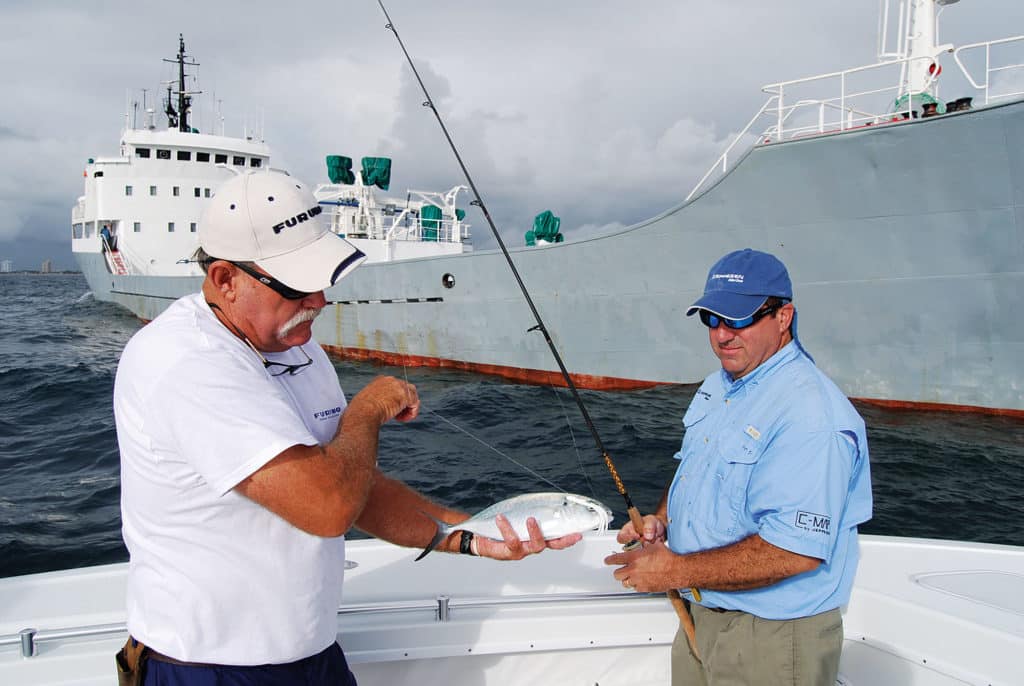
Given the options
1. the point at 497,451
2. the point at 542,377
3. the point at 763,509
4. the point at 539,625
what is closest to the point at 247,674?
the point at 539,625

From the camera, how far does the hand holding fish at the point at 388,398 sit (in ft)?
4.72

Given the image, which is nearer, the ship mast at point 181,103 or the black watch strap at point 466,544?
the black watch strap at point 466,544

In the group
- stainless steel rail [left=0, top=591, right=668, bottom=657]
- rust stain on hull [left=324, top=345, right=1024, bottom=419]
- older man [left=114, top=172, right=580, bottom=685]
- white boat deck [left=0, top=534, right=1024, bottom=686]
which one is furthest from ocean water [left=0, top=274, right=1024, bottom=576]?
older man [left=114, top=172, right=580, bottom=685]

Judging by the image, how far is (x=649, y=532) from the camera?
2.08 metres

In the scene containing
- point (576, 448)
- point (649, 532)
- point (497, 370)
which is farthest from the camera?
point (497, 370)

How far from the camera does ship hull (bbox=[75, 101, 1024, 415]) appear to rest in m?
7.64

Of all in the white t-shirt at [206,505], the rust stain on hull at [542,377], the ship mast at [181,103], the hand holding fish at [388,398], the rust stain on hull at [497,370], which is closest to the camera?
Result: the white t-shirt at [206,505]

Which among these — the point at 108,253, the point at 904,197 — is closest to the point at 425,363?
the point at 904,197

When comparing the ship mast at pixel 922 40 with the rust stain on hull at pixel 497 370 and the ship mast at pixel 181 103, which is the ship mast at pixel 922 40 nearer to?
the rust stain on hull at pixel 497 370

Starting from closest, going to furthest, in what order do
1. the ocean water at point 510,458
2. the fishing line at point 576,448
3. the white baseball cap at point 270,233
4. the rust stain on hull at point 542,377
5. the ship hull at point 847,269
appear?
the white baseball cap at point 270,233, the ocean water at point 510,458, the fishing line at point 576,448, the ship hull at point 847,269, the rust stain on hull at point 542,377

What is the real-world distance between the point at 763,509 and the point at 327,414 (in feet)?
3.65

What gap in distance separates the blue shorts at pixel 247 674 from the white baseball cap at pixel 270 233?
2.63 feet

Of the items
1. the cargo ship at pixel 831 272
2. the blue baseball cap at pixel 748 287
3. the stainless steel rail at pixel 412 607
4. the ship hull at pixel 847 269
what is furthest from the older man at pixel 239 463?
the cargo ship at pixel 831 272

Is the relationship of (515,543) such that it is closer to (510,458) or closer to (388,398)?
(388,398)
